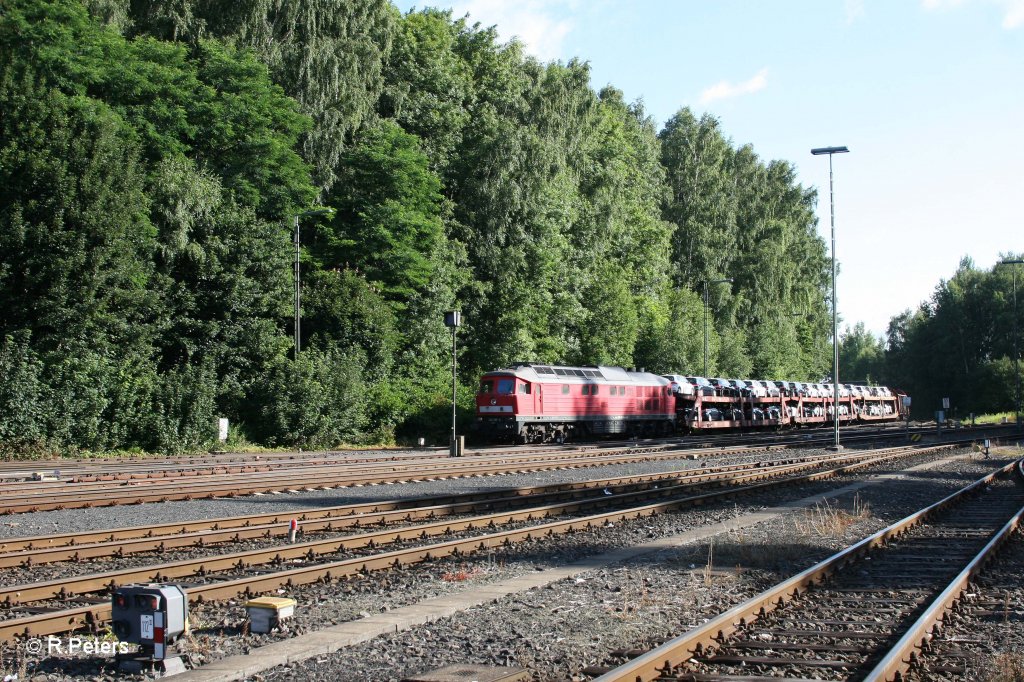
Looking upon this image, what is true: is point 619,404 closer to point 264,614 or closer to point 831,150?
point 831,150

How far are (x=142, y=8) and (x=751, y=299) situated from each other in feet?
186

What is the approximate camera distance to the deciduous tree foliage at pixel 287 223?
32219mm

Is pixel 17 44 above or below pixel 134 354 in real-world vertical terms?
above

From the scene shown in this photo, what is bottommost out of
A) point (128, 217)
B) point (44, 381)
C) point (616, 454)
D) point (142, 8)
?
point (616, 454)

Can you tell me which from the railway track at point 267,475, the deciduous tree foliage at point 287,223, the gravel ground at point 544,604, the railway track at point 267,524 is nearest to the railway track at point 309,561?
the gravel ground at point 544,604

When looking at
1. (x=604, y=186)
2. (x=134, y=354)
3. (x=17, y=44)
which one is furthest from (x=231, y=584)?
(x=604, y=186)

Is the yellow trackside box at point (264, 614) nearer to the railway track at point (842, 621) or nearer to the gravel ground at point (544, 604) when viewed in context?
the gravel ground at point (544, 604)

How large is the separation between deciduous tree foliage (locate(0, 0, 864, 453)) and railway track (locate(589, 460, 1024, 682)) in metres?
25.7

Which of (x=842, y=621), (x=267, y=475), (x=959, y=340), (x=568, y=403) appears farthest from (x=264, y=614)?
(x=959, y=340)

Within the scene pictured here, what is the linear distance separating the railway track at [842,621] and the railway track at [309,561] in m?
4.30

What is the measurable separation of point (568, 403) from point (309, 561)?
1182 inches

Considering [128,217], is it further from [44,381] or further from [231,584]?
[231,584]

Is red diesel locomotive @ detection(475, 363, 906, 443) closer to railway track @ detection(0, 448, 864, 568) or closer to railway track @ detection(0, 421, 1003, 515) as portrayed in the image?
railway track @ detection(0, 421, 1003, 515)

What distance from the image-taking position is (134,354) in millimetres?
33750
